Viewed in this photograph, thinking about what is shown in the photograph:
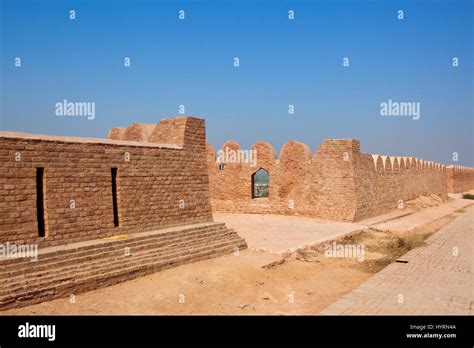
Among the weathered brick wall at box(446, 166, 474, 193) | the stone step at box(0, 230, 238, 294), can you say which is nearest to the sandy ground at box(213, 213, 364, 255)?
the stone step at box(0, 230, 238, 294)

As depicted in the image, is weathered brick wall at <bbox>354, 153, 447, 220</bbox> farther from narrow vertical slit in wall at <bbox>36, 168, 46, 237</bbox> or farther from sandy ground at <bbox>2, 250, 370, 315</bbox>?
narrow vertical slit in wall at <bbox>36, 168, 46, 237</bbox>

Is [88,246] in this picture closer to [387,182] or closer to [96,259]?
[96,259]

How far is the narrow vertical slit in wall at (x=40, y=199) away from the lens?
7812 mm

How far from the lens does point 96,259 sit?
7.97 metres

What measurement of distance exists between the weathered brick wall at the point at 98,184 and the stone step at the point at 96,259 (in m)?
0.68

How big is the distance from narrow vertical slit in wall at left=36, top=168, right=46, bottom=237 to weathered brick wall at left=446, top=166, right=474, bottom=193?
43504 millimetres

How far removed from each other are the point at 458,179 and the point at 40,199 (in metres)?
46.0

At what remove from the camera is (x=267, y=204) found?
1969cm

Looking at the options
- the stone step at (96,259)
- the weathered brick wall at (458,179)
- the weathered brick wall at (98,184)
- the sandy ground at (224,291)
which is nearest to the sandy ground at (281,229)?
the sandy ground at (224,291)

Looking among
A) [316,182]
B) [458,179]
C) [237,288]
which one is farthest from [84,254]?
[458,179]

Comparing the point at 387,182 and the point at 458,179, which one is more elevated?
the point at 387,182

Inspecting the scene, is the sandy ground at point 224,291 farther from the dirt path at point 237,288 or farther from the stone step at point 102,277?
the stone step at point 102,277
